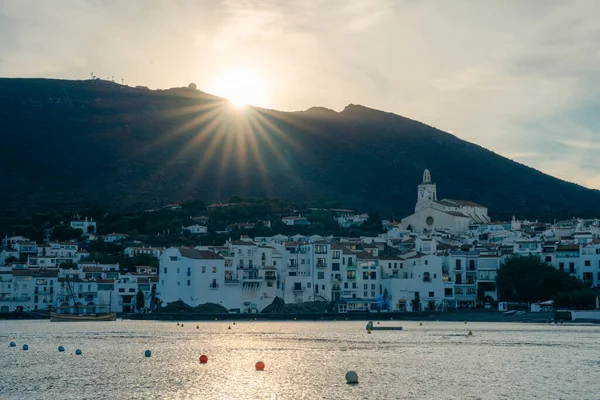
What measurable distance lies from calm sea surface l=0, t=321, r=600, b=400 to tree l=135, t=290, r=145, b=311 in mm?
33201

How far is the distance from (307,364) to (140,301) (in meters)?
64.4

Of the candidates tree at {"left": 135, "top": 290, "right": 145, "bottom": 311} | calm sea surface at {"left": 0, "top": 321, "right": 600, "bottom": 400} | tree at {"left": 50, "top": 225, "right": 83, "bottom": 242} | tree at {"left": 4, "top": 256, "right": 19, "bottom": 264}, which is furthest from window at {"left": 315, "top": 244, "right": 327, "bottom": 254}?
tree at {"left": 50, "top": 225, "right": 83, "bottom": 242}

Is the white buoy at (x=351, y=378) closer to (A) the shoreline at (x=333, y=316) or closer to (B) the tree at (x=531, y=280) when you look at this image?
(A) the shoreline at (x=333, y=316)

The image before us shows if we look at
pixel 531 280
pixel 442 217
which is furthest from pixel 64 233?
pixel 531 280

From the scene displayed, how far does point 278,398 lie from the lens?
38.0 metres

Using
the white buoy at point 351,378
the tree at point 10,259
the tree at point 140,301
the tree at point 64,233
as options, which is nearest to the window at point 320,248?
the tree at point 140,301

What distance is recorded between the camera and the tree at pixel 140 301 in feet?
367

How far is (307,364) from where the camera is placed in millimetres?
50812

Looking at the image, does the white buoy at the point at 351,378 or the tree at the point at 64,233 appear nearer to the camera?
Result: the white buoy at the point at 351,378

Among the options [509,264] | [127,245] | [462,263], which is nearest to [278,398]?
[509,264]

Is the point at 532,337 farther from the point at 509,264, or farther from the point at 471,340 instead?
the point at 509,264

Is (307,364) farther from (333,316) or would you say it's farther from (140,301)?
(140,301)

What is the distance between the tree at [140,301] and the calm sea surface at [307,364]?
33.2 metres

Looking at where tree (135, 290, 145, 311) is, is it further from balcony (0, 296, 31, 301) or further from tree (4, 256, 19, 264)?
tree (4, 256, 19, 264)
